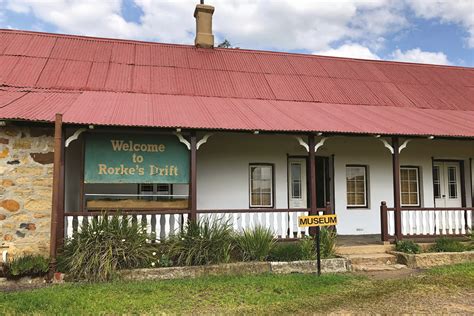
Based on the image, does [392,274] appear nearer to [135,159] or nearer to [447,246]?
[447,246]

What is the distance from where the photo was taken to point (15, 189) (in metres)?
8.48

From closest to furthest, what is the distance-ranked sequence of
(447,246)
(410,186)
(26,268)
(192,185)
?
1. (26,268)
2. (192,185)
3. (447,246)
4. (410,186)

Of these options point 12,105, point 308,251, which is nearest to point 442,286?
point 308,251

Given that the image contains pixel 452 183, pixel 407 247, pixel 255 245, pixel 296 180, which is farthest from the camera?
pixel 452 183

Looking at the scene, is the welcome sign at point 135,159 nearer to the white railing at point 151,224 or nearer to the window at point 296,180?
the white railing at point 151,224

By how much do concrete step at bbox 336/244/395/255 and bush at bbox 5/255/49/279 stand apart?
5.76 meters

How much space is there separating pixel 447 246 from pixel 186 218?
576 cm

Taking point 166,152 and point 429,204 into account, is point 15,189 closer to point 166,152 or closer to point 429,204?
point 166,152

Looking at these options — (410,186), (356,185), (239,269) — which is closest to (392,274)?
(239,269)

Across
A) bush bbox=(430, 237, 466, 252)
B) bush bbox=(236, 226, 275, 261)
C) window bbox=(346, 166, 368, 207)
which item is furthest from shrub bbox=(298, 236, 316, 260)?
window bbox=(346, 166, 368, 207)

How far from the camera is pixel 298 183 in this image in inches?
476

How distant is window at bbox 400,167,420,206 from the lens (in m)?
12.5

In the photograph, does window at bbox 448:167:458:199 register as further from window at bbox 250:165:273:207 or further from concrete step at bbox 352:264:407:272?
window at bbox 250:165:273:207

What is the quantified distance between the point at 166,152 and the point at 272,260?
3.04 metres
